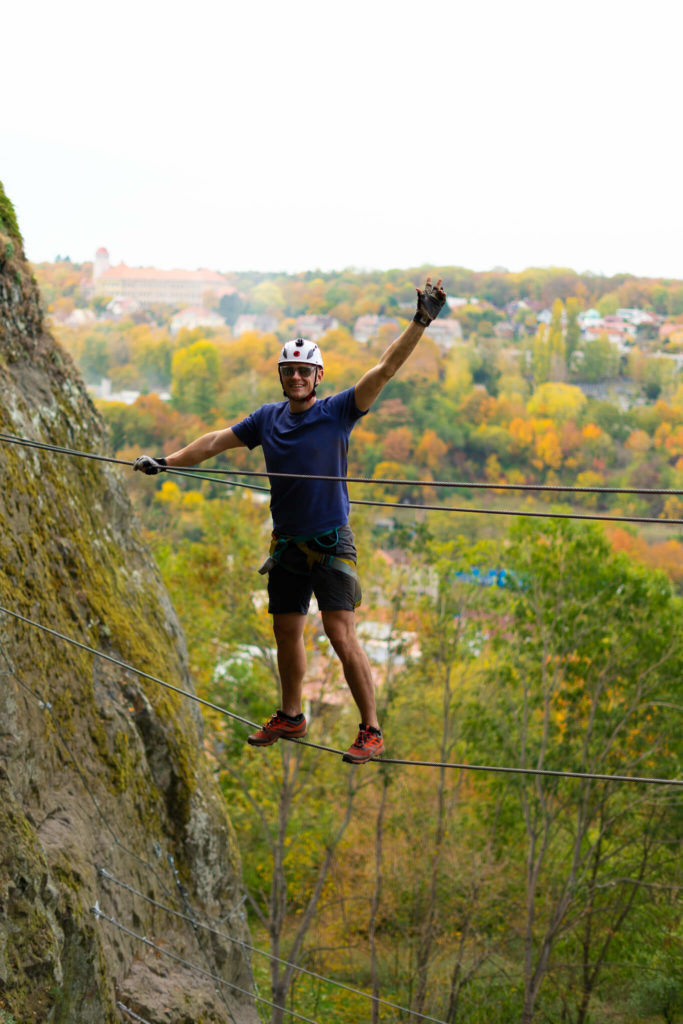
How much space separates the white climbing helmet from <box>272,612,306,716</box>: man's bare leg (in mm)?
1347

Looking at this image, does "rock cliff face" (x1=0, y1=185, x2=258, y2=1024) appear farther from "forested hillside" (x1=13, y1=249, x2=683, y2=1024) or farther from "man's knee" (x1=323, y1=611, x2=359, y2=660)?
"forested hillside" (x1=13, y1=249, x2=683, y2=1024)

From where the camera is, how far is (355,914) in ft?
85.8

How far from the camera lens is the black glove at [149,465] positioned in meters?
5.04

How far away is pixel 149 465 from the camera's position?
Answer: 200 inches

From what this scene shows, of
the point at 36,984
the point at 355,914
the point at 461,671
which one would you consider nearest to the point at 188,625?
the point at 461,671

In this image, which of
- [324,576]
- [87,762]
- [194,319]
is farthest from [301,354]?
[194,319]

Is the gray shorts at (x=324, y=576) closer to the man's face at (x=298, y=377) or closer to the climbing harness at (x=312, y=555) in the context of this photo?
the climbing harness at (x=312, y=555)

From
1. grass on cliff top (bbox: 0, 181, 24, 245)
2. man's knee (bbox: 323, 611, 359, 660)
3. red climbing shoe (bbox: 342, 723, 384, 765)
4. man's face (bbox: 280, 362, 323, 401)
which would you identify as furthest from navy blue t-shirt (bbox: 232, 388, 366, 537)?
grass on cliff top (bbox: 0, 181, 24, 245)

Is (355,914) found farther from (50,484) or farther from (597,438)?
(597,438)

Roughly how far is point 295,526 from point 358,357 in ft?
282

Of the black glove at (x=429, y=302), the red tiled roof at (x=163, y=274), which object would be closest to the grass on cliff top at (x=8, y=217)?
the black glove at (x=429, y=302)

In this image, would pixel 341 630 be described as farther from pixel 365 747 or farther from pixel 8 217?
pixel 8 217

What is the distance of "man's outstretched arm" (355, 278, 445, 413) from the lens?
4.29m

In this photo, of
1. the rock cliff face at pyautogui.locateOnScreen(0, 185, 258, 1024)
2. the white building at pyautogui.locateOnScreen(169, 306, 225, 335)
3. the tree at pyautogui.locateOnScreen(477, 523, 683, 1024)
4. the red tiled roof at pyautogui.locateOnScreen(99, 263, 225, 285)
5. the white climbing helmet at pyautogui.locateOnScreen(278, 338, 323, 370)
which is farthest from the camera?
the red tiled roof at pyautogui.locateOnScreen(99, 263, 225, 285)
